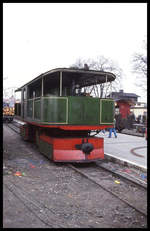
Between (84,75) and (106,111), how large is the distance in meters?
1.69

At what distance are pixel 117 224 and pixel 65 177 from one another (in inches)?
116

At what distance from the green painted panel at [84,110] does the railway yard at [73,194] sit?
5.12 ft

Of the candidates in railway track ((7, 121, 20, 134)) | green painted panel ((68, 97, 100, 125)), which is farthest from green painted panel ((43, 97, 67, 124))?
railway track ((7, 121, 20, 134))

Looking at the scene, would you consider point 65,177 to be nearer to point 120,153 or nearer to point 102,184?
point 102,184

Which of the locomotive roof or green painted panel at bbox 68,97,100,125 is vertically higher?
the locomotive roof

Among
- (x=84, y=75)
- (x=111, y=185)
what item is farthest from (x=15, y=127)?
(x=111, y=185)

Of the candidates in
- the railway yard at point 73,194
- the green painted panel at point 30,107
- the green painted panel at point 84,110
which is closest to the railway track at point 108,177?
the railway yard at point 73,194

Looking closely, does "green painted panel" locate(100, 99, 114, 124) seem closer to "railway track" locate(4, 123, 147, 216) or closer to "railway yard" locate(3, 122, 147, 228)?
"railway yard" locate(3, 122, 147, 228)

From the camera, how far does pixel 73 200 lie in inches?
207

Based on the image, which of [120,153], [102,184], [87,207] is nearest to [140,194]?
[102,184]

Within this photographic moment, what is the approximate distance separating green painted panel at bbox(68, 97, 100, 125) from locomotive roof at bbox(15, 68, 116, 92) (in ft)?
3.33

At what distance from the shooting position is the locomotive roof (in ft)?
28.5

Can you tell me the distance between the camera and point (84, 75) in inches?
377

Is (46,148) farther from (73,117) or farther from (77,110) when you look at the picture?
(77,110)
